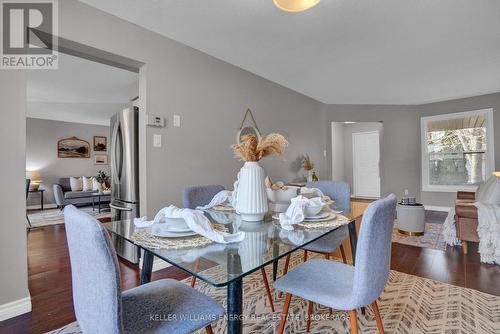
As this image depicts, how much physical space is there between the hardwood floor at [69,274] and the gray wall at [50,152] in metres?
4.20

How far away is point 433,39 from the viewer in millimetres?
2688

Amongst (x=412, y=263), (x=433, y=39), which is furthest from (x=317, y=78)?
(x=412, y=263)

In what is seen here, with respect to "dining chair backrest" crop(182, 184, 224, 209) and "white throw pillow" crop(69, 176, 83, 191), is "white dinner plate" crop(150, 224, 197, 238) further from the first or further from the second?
"white throw pillow" crop(69, 176, 83, 191)

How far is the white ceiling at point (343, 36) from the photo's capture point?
2127mm

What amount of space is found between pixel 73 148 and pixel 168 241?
7.73m

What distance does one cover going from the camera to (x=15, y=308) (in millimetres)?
1700

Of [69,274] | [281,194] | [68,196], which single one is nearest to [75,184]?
[68,196]

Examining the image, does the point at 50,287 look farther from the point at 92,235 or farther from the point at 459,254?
the point at 459,254

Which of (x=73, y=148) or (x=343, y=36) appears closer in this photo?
(x=343, y=36)

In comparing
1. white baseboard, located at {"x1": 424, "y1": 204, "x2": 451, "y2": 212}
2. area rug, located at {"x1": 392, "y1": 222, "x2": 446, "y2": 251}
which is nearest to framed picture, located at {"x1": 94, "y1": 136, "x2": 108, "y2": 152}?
area rug, located at {"x1": 392, "y1": 222, "x2": 446, "y2": 251}

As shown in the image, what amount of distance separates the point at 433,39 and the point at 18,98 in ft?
12.4

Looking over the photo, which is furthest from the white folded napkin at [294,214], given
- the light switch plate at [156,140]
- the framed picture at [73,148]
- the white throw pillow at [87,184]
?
the framed picture at [73,148]

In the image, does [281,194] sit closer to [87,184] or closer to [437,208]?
[437,208]

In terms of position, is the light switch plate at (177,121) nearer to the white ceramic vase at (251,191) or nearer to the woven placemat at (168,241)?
the white ceramic vase at (251,191)
